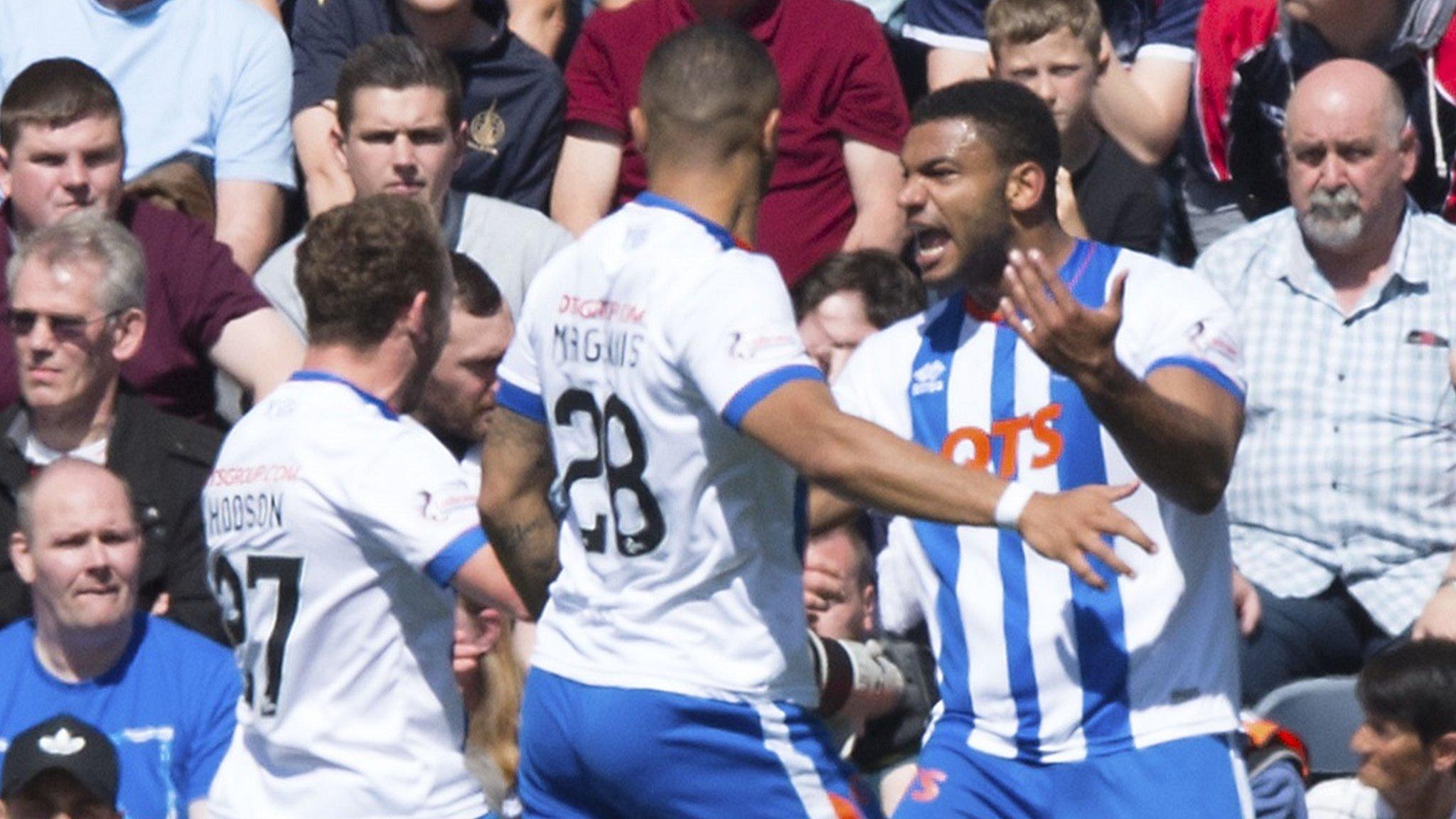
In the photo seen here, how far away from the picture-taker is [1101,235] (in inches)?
341

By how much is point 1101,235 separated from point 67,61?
3275 millimetres

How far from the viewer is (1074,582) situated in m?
5.78

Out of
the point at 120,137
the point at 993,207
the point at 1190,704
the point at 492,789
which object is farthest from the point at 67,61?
the point at 1190,704

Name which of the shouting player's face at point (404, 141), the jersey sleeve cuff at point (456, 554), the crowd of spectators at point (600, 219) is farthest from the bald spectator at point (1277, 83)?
the jersey sleeve cuff at point (456, 554)

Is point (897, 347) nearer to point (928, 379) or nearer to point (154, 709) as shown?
point (928, 379)

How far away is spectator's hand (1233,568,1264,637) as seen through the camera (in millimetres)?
6992

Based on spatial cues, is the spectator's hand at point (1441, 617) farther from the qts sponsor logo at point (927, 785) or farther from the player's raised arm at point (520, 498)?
the player's raised arm at point (520, 498)

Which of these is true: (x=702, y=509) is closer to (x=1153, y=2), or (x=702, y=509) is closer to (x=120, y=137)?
(x=120, y=137)

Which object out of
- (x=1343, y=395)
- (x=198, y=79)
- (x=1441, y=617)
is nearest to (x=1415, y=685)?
(x=1441, y=617)

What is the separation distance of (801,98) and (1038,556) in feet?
11.2

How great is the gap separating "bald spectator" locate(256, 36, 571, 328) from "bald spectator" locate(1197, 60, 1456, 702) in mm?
2197

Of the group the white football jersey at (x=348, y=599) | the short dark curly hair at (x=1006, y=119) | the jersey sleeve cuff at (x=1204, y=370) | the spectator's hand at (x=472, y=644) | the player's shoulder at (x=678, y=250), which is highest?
the short dark curly hair at (x=1006, y=119)

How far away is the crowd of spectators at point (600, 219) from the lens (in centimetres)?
692

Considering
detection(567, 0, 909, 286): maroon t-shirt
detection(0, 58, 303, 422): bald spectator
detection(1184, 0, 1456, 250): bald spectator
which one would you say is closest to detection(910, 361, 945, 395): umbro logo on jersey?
detection(0, 58, 303, 422): bald spectator
